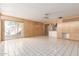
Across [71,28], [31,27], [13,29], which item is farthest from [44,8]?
[31,27]

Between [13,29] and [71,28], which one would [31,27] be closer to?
[13,29]

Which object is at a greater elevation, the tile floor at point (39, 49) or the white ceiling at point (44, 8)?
the white ceiling at point (44, 8)

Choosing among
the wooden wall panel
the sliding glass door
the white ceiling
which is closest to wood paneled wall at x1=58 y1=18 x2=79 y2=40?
the wooden wall panel

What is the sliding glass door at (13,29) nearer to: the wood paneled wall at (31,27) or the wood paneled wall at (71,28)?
the wood paneled wall at (31,27)

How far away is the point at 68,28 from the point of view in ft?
38.5

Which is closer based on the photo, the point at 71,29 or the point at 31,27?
the point at 71,29

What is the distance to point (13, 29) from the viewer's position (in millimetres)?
12586

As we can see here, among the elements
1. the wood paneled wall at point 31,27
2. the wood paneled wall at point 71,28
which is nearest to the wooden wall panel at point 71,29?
the wood paneled wall at point 71,28

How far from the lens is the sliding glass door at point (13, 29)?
11.5 m

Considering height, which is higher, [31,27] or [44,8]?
[44,8]

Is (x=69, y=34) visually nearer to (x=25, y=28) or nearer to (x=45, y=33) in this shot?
(x=25, y=28)

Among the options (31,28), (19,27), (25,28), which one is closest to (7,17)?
(19,27)

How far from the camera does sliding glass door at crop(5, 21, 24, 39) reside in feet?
37.9

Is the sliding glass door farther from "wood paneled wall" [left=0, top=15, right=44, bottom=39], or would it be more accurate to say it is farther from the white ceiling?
the white ceiling
